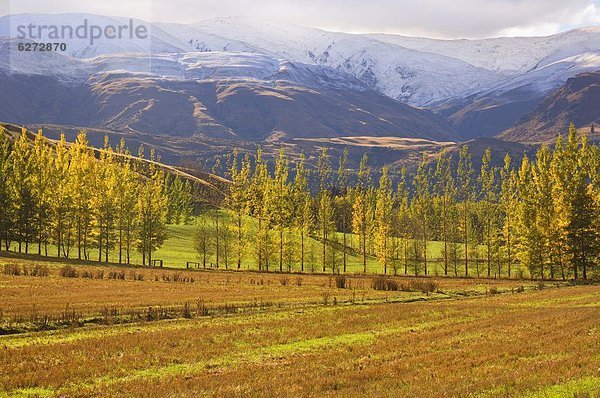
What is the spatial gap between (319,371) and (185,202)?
163259 millimetres

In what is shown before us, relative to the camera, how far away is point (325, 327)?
43.2 metres

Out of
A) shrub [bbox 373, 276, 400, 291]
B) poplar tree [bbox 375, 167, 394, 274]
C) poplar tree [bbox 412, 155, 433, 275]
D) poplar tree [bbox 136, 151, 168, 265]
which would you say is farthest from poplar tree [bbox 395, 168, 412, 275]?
poplar tree [bbox 136, 151, 168, 265]

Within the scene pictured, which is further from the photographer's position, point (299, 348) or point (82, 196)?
point (82, 196)

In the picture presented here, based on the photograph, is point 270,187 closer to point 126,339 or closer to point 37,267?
point 37,267

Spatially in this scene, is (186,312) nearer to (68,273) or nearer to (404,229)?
(68,273)

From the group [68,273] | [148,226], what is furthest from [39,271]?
[148,226]

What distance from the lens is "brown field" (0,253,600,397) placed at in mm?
25203

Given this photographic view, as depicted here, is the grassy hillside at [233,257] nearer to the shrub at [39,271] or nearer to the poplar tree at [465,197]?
the poplar tree at [465,197]

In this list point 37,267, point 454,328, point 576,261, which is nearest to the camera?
point 454,328

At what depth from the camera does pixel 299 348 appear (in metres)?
36.0

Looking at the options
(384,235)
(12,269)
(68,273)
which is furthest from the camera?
(384,235)

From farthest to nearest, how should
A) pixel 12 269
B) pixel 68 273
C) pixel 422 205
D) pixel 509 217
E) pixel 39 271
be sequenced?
1. pixel 422 205
2. pixel 509 217
3. pixel 68 273
4. pixel 39 271
5. pixel 12 269

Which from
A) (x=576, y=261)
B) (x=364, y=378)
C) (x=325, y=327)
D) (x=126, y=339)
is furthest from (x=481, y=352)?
(x=576, y=261)

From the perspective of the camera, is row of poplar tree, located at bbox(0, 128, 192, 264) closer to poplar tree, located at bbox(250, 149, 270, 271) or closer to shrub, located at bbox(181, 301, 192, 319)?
poplar tree, located at bbox(250, 149, 270, 271)
